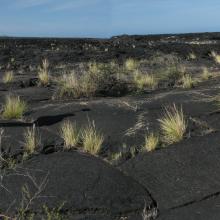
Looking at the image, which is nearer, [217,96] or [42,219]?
[42,219]

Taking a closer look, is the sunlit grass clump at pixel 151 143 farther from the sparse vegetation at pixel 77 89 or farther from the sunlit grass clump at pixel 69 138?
the sparse vegetation at pixel 77 89

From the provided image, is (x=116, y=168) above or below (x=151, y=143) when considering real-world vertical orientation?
below

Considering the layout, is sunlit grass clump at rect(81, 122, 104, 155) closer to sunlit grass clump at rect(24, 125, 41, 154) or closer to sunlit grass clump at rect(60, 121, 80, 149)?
sunlit grass clump at rect(60, 121, 80, 149)

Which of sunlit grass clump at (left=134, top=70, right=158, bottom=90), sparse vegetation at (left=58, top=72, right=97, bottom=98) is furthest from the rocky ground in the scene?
sunlit grass clump at (left=134, top=70, right=158, bottom=90)

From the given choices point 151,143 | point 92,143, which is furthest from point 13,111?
point 151,143

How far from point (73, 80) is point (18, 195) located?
→ 9.60 m

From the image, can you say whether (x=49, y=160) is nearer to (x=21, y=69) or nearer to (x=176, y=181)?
(x=176, y=181)

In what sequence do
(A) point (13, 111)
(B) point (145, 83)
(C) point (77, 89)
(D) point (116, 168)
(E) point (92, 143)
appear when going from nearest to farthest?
(D) point (116, 168) < (E) point (92, 143) < (A) point (13, 111) < (C) point (77, 89) < (B) point (145, 83)

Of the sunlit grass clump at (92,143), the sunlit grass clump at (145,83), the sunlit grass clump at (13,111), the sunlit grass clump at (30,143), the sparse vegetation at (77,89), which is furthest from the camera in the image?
the sunlit grass clump at (145,83)

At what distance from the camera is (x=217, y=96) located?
13.4 metres

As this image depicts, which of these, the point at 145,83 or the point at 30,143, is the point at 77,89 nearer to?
the point at 145,83

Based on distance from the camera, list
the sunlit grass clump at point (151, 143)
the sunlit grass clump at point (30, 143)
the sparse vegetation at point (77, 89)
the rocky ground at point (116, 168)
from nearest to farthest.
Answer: the rocky ground at point (116, 168)
the sunlit grass clump at point (151, 143)
the sunlit grass clump at point (30, 143)
the sparse vegetation at point (77, 89)

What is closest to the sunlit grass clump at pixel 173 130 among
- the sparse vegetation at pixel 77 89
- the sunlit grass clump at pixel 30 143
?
the sunlit grass clump at pixel 30 143

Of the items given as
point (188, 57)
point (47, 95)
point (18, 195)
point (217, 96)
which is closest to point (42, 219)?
point (18, 195)
